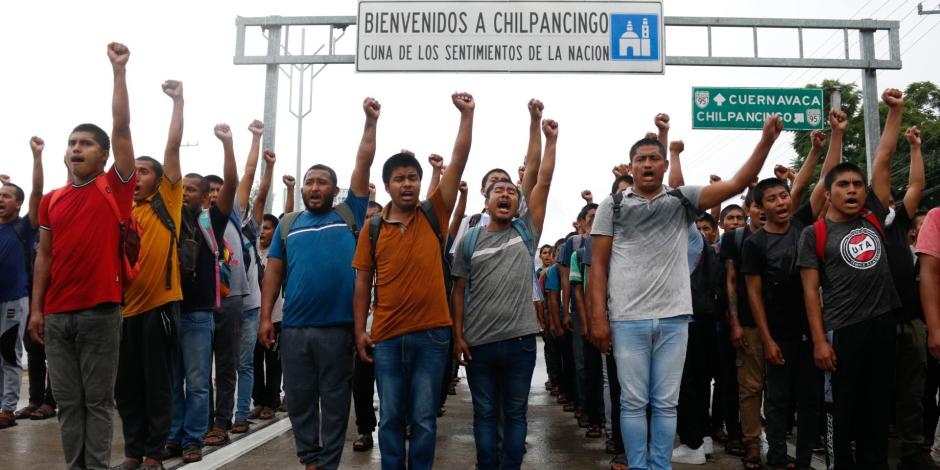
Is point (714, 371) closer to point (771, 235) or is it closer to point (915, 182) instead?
point (771, 235)

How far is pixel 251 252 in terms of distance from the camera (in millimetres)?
7559

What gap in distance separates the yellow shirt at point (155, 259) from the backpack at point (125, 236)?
0.30 meters

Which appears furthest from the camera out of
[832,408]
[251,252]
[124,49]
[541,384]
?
[541,384]

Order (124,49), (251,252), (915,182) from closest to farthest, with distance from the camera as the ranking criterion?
1. (124,49)
2. (915,182)
3. (251,252)

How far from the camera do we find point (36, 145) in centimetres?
620

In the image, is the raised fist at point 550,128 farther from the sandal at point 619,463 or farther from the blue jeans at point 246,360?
the blue jeans at point 246,360

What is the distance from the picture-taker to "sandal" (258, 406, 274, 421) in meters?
7.76

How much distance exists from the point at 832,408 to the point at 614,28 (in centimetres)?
676

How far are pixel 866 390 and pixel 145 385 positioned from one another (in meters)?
4.51

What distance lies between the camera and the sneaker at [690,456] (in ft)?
18.9

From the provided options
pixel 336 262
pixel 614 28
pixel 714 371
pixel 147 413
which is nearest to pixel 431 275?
pixel 336 262

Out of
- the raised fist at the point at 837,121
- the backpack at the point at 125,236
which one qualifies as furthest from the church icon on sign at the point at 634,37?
the backpack at the point at 125,236

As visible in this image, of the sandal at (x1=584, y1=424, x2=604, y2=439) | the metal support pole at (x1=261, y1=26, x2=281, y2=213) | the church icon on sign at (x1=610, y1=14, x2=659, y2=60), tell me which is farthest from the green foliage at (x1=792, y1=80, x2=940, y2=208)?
the sandal at (x1=584, y1=424, x2=604, y2=439)

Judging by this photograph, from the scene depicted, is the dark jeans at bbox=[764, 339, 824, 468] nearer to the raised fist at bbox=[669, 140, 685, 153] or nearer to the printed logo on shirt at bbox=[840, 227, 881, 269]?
the printed logo on shirt at bbox=[840, 227, 881, 269]
